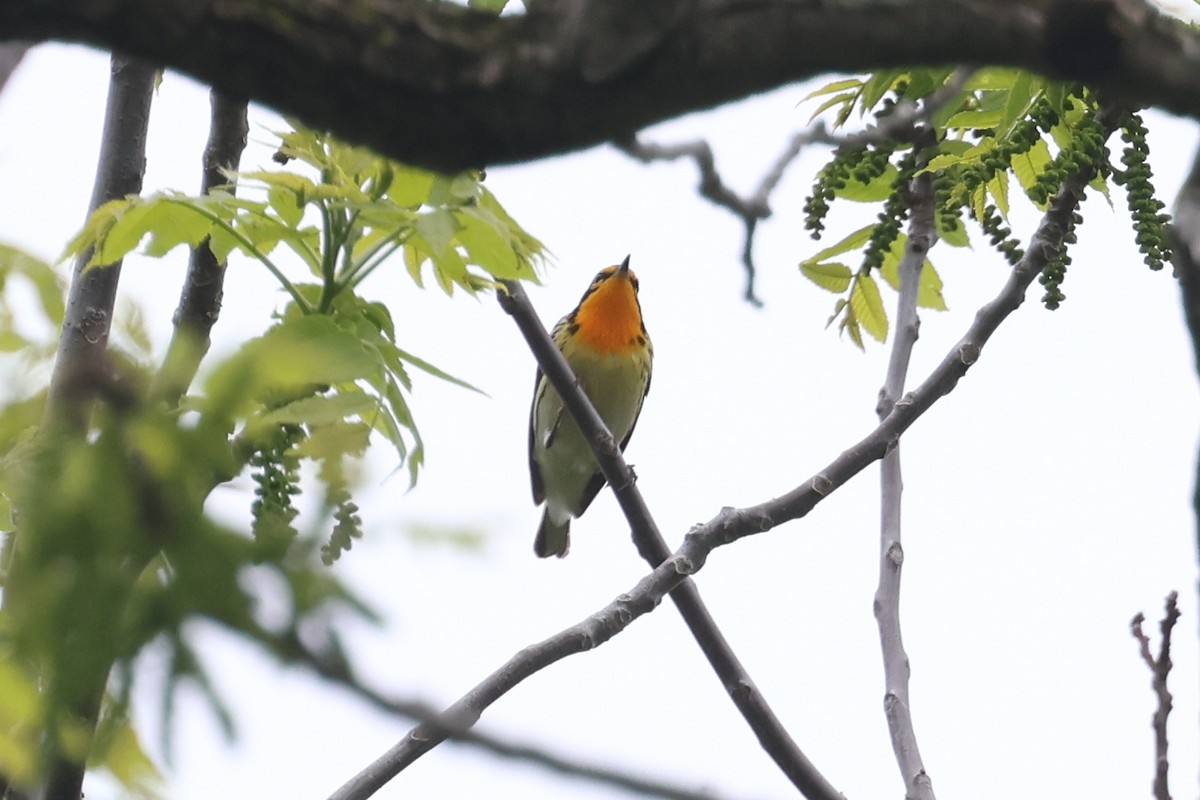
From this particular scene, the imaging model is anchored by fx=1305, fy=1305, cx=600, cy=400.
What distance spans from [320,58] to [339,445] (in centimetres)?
62

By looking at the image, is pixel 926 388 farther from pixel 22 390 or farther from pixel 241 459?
pixel 241 459

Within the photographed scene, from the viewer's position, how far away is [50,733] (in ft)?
3.95

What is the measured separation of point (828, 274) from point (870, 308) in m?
0.23

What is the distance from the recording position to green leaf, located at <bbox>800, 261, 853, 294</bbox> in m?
3.94

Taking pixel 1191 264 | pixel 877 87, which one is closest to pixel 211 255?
pixel 877 87

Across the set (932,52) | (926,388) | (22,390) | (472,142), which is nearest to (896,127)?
(932,52)

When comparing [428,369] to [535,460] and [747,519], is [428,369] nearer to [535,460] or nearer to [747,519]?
[747,519]

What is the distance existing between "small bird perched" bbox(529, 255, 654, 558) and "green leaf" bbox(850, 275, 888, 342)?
4415mm

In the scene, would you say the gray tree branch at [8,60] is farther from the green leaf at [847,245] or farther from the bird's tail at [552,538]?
the bird's tail at [552,538]

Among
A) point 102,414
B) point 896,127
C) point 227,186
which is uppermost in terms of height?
point 227,186

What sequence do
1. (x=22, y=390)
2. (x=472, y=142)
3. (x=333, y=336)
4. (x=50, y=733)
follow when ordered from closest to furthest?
(x=50, y=733) → (x=472, y=142) → (x=22, y=390) → (x=333, y=336)

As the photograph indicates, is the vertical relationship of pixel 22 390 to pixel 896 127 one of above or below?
below

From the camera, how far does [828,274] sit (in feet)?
13.0

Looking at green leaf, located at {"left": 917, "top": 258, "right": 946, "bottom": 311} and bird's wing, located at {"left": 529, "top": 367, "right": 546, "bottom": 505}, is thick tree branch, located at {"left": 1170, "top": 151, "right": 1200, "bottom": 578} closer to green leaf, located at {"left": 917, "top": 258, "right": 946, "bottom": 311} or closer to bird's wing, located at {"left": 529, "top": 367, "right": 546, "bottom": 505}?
green leaf, located at {"left": 917, "top": 258, "right": 946, "bottom": 311}
